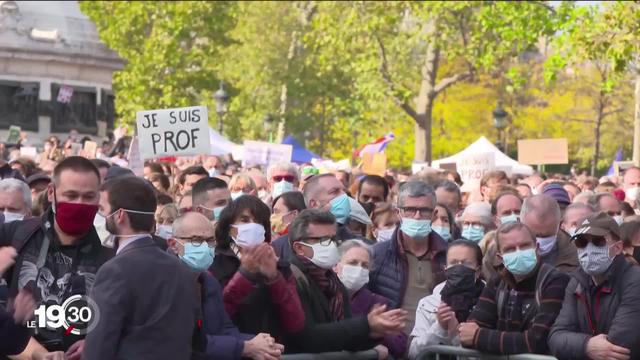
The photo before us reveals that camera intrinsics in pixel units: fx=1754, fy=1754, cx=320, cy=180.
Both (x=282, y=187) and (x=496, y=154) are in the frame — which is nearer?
(x=282, y=187)

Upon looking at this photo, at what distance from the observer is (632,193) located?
20.7m

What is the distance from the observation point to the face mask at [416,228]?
12008mm

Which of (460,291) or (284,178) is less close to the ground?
(284,178)

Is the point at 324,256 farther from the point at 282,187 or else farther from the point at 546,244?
the point at 282,187

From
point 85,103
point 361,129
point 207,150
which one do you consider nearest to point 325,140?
point 361,129

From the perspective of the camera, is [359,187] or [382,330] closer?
[382,330]

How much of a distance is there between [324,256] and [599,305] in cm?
168

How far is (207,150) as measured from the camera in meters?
19.8

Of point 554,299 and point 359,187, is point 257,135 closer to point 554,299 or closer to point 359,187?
point 359,187

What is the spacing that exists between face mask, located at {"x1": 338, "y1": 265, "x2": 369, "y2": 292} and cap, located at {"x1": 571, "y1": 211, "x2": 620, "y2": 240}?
52.7 inches

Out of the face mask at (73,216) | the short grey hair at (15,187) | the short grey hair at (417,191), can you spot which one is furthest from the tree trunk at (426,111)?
the face mask at (73,216)

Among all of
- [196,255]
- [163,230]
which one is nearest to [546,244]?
[163,230]

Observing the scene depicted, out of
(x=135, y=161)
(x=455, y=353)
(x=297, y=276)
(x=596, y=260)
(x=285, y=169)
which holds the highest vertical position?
(x=135, y=161)

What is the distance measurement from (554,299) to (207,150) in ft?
31.2
